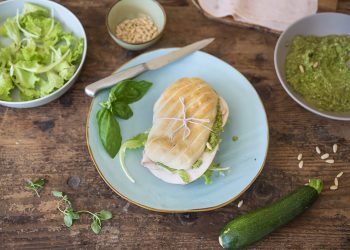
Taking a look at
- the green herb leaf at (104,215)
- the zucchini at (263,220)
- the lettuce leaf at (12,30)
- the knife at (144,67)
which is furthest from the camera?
the lettuce leaf at (12,30)

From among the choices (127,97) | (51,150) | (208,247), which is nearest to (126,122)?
(127,97)

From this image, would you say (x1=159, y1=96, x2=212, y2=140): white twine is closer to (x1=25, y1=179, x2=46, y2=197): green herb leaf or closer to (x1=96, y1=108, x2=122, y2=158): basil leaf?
(x1=96, y1=108, x2=122, y2=158): basil leaf

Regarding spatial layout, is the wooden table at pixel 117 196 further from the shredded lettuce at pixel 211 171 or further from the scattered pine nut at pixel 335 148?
the shredded lettuce at pixel 211 171

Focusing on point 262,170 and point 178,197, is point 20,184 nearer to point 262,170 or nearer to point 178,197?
point 178,197

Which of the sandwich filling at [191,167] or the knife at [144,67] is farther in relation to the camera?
the knife at [144,67]

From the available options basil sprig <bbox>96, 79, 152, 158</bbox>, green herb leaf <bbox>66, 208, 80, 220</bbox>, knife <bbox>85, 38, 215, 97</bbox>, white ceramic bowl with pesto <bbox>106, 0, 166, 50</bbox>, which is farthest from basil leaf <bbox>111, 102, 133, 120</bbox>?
green herb leaf <bbox>66, 208, 80, 220</bbox>

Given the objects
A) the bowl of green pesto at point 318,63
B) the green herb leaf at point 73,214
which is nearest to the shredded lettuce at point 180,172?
the green herb leaf at point 73,214
